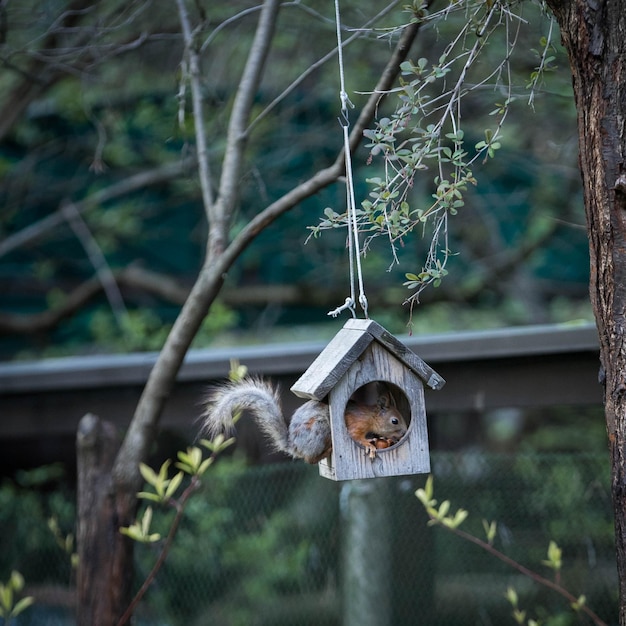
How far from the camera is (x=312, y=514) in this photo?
2926 millimetres

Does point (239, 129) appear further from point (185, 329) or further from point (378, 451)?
point (378, 451)

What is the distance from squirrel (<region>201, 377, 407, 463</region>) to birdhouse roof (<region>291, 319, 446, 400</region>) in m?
0.07

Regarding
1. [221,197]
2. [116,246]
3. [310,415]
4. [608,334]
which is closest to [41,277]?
[116,246]

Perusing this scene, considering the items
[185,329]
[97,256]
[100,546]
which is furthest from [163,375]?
[97,256]

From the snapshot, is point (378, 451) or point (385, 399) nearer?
point (378, 451)

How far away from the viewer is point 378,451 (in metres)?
1.48

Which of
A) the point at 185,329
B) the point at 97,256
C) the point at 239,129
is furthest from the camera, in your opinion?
the point at 97,256

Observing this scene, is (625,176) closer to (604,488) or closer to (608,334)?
(608,334)

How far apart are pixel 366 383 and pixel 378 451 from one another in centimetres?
13

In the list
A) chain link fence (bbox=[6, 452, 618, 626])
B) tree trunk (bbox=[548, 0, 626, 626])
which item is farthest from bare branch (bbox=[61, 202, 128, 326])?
tree trunk (bbox=[548, 0, 626, 626])

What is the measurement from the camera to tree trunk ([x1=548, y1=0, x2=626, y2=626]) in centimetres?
131

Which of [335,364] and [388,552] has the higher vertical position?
[335,364]

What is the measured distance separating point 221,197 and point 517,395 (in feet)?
4.10

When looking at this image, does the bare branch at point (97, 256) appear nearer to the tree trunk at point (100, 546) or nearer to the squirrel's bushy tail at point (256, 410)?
the tree trunk at point (100, 546)
